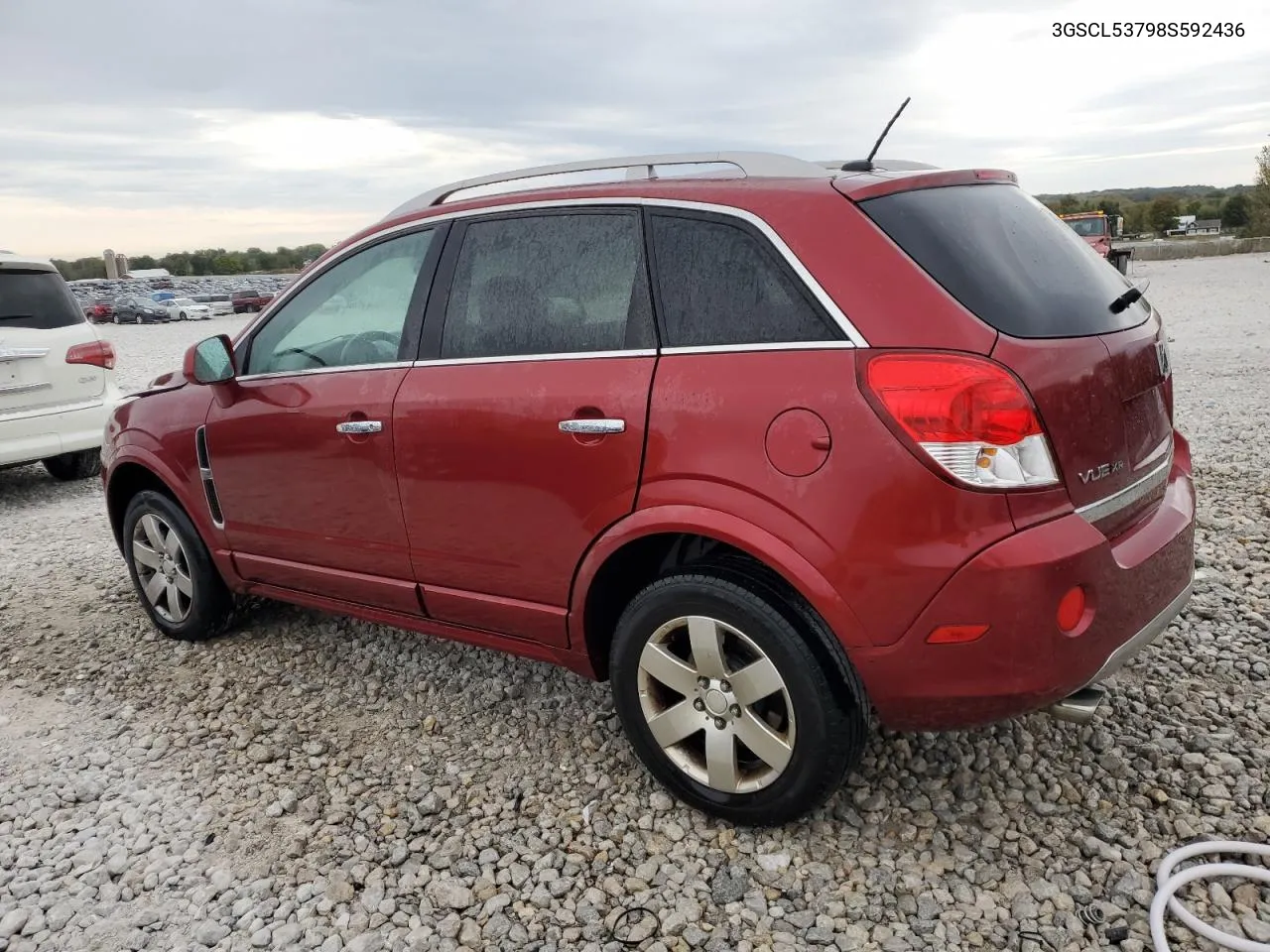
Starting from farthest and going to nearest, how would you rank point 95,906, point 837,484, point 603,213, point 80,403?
point 80,403 → point 603,213 → point 95,906 → point 837,484

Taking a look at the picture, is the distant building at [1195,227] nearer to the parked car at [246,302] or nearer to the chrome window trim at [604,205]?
the parked car at [246,302]

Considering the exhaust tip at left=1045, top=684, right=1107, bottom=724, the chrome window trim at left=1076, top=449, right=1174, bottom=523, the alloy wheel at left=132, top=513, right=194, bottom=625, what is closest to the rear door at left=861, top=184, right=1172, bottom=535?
the chrome window trim at left=1076, top=449, right=1174, bottom=523

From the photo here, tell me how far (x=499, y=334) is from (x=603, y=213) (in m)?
0.51

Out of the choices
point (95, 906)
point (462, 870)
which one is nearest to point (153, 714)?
point (95, 906)

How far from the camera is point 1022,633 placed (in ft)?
7.59

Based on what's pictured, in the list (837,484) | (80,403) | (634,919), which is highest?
(837,484)

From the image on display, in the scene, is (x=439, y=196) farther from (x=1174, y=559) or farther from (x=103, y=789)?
(x=1174, y=559)

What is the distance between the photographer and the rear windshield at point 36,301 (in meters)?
7.21

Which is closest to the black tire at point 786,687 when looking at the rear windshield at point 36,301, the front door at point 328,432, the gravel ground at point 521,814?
the gravel ground at point 521,814

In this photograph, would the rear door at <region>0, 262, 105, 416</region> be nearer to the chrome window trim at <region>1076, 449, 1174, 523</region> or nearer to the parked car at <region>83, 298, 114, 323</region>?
the chrome window trim at <region>1076, 449, 1174, 523</region>

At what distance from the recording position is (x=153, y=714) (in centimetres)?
381

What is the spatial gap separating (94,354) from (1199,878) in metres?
7.85

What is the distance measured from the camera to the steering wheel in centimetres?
343

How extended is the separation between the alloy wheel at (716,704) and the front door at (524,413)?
37cm
